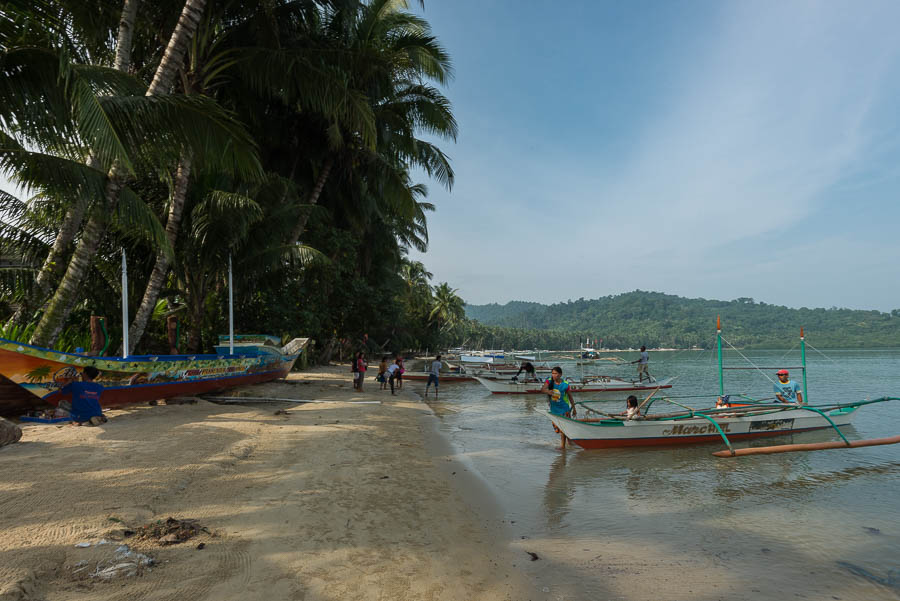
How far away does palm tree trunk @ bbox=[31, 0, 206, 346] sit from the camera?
814 centimetres

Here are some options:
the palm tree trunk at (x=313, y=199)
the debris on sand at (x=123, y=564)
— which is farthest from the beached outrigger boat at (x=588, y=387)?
the debris on sand at (x=123, y=564)

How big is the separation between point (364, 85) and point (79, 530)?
1598 cm

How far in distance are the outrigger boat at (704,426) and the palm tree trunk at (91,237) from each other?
9.79 metres

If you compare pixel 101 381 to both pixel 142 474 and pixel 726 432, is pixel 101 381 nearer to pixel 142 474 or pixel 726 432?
pixel 142 474

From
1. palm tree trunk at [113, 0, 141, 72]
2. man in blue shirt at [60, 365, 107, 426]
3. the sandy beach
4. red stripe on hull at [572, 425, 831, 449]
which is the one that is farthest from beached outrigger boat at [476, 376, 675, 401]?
palm tree trunk at [113, 0, 141, 72]

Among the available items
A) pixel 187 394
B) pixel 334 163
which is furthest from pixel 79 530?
pixel 334 163

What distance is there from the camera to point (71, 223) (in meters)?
8.34

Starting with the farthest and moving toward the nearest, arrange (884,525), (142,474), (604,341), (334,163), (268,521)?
(604,341)
(334,163)
(884,525)
(142,474)
(268,521)

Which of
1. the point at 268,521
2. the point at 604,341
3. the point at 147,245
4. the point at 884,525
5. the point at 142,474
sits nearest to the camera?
the point at 268,521

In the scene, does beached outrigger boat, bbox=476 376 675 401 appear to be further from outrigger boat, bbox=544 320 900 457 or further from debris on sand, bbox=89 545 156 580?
debris on sand, bbox=89 545 156 580

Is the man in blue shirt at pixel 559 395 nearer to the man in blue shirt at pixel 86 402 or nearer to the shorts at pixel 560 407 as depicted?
the shorts at pixel 560 407

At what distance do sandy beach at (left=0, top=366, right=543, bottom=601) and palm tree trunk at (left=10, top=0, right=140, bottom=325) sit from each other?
128 inches

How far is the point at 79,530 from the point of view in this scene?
3.79 m

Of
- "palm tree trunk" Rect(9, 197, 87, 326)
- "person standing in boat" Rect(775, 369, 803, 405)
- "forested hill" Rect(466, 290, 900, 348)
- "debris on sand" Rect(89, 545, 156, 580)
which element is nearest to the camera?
"debris on sand" Rect(89, 545, 156, 580)
